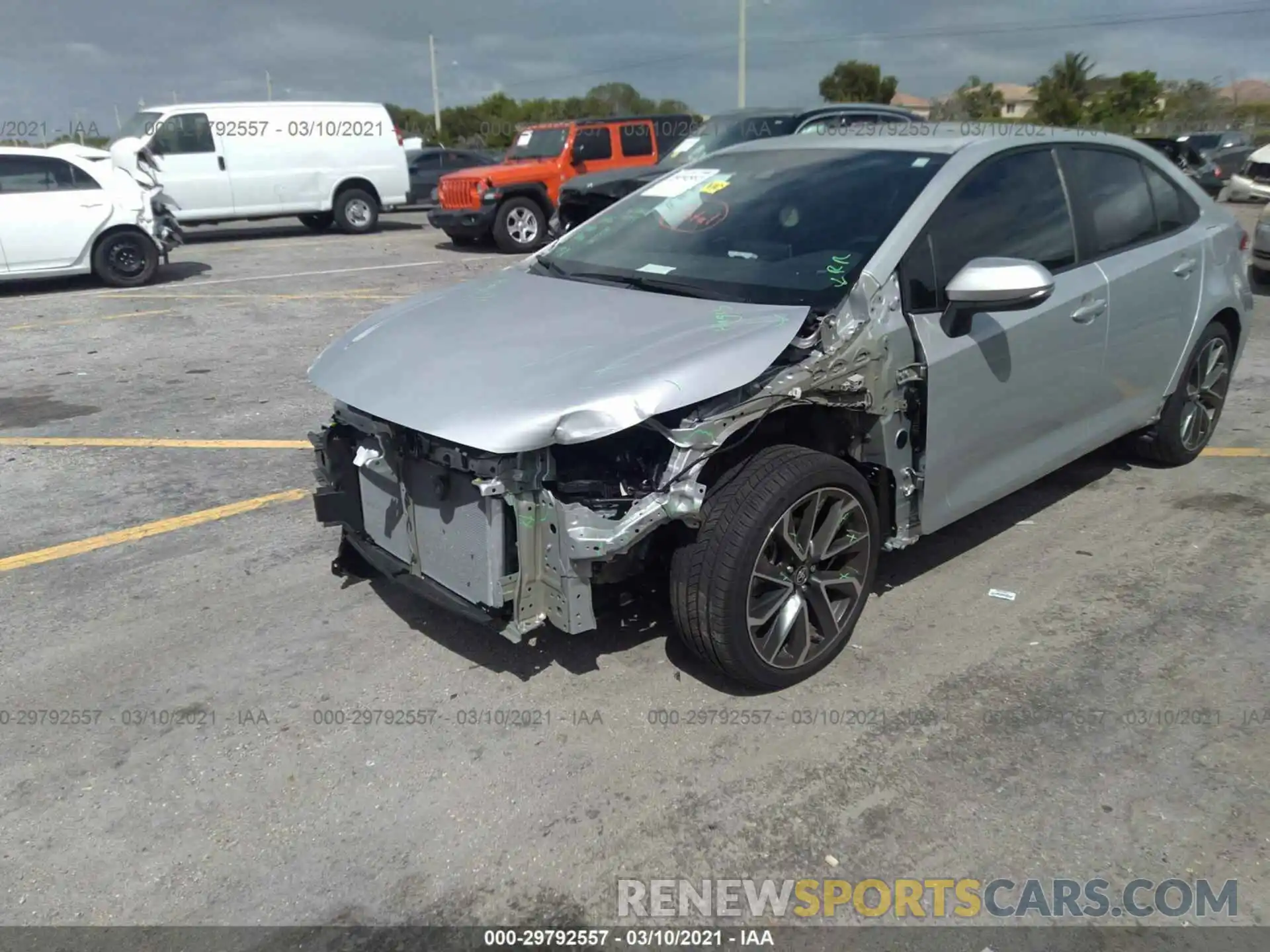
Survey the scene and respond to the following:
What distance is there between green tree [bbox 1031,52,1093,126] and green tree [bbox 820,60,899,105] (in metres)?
7.82

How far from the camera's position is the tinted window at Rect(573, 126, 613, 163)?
15.5 metres

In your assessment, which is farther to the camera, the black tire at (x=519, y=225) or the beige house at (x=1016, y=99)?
the beige house at (x=1016, y=99)

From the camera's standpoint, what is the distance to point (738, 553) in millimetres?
3143

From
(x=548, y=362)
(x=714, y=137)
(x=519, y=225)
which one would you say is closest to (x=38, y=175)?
(x=519, y=225)

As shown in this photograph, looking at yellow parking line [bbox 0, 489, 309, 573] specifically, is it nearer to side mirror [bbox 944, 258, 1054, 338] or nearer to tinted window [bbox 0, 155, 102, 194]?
side mirror [bbox 944, 258, 1054, 338]

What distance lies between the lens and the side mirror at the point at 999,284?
3471 mm

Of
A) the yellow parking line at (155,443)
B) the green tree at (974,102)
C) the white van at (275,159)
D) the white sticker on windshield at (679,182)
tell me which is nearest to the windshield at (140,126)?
the white van at (275,159)

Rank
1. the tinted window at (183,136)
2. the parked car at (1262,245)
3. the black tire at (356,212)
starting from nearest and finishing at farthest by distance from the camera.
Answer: the parked car at (1262,245), the tinted window at (183,136), the black tire at (356,212)

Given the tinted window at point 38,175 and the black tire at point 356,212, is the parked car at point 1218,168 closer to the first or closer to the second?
the black tire at point 356,212

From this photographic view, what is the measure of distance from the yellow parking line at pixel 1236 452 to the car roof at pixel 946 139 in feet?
6.15

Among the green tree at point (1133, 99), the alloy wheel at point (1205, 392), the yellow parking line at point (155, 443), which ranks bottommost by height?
the yellow parking line at point (155, 443)

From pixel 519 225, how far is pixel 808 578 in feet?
42.4

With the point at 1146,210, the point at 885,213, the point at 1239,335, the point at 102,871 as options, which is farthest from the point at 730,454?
Result: the point at 1239,335

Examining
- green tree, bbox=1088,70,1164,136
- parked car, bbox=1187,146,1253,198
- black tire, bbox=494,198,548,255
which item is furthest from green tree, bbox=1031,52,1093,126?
black tire, bbox=494,198,548,255
